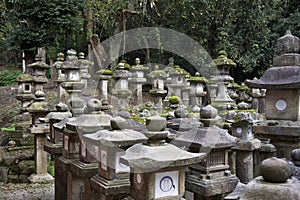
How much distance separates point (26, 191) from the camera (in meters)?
8.44

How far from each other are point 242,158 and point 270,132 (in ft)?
1.93

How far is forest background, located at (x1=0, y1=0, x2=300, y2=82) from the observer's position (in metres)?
17.4

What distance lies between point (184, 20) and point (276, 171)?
689 inches

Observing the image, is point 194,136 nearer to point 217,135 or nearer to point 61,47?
point 217,135

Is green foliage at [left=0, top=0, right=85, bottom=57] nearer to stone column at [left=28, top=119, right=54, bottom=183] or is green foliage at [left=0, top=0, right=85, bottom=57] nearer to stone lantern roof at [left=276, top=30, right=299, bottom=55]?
stone column at [left=28, top=119, right=54, bottom=183]

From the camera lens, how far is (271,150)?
213 inches

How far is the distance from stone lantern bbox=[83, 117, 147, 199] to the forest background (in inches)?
→ 539

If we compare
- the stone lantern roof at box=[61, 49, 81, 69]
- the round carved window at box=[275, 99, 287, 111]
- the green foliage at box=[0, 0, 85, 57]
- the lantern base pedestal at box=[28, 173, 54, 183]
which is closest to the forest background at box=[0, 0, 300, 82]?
the green foliage at box=[0, 0, 85, 57]

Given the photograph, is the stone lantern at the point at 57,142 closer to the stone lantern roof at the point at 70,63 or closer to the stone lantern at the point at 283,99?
the stone lantern at the point at 283,99

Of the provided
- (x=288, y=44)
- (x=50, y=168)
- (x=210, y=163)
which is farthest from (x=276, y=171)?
(x=50, y=168)

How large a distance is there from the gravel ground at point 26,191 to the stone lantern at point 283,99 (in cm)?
509

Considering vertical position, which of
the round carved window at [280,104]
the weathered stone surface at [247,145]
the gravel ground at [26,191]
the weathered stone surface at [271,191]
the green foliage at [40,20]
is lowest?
the gravel ground at [26,191]

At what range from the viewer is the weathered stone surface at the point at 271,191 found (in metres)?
2.00

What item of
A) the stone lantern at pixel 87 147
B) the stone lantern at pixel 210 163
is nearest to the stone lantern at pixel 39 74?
the stone lantern at pixel 87 147
